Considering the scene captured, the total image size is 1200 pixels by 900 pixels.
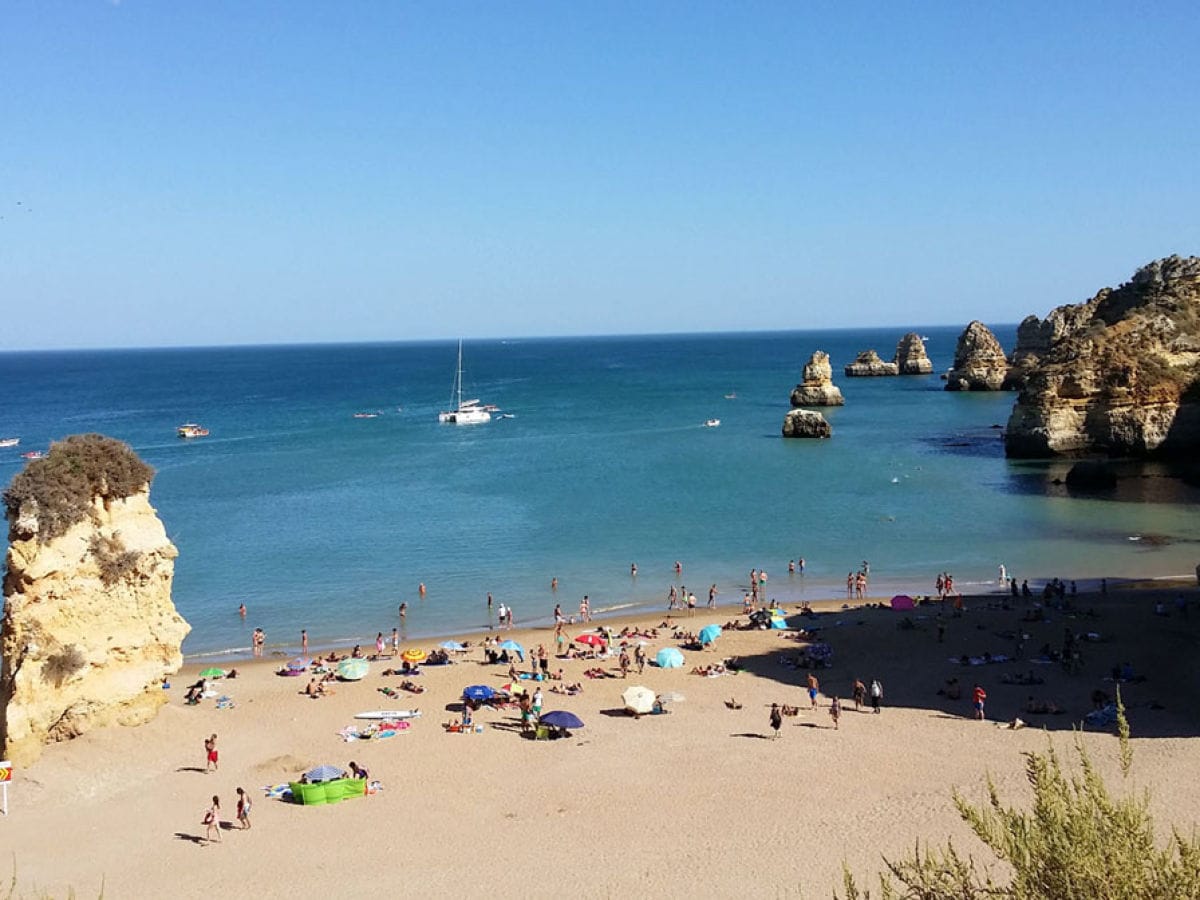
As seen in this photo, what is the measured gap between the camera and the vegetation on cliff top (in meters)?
20.1

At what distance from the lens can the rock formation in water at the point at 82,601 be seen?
1991 centimetres

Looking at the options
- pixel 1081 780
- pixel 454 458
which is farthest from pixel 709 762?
pixel 454 458

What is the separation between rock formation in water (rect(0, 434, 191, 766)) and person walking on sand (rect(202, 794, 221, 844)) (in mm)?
4665

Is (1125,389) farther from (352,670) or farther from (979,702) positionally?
(352,670)

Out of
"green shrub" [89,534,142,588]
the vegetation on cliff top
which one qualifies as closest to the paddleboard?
"green shrub" [89,534,142,588]

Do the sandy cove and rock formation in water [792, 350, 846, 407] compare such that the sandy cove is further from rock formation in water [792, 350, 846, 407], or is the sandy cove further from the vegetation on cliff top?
rock formation in water [792, 350, 846, 407]

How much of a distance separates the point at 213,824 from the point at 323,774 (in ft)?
7.50

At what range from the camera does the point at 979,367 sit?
4446 inches

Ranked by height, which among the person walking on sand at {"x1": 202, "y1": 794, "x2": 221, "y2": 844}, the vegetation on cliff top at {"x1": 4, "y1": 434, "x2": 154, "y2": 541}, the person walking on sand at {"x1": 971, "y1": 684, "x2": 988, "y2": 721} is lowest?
the person walking on sand at {"x1": 202, "y1": 794, "x2": 221, "y2": 844}

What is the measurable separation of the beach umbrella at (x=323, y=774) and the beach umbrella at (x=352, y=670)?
25.2ft

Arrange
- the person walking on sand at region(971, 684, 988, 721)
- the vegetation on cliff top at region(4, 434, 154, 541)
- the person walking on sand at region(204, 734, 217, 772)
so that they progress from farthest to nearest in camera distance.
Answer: the person walking on sand at region(971, 684, 988, 721), the person walking on sand at region(204, 734, 217, 772), the vegetation on cliff top at region(4, 434, 154, 541)

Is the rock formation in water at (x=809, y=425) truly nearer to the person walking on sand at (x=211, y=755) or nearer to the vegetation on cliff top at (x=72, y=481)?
the vegetation on cliff top at (x=72, y=481)

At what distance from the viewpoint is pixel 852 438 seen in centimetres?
7544

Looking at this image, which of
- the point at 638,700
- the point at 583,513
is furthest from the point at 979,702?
the point at 583,513
